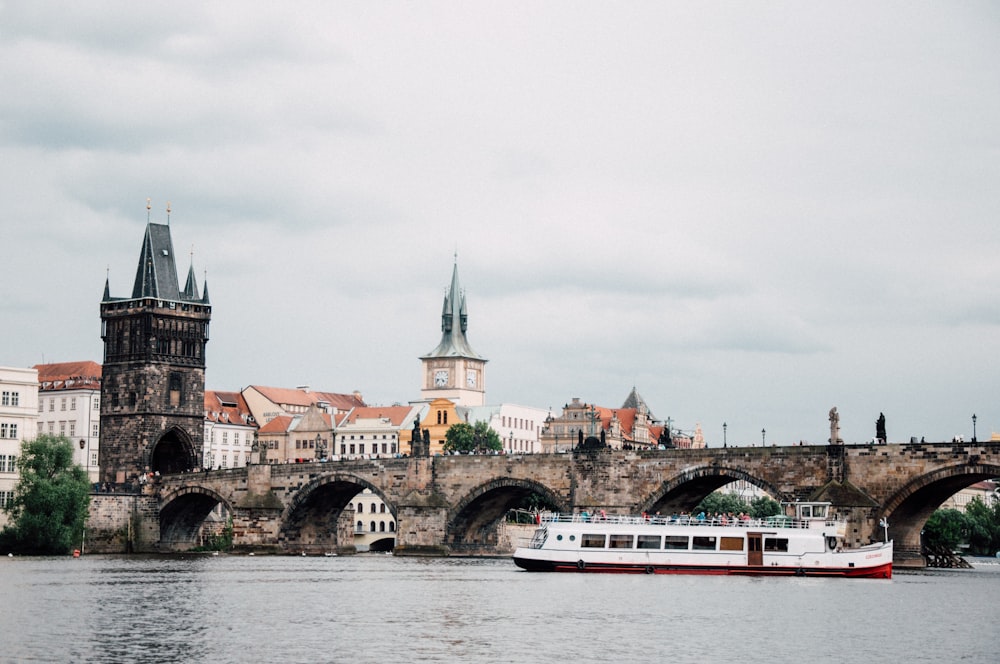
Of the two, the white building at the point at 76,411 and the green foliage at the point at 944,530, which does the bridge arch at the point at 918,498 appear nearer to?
the green foliage at the point at 944,530

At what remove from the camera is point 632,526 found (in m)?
77.8

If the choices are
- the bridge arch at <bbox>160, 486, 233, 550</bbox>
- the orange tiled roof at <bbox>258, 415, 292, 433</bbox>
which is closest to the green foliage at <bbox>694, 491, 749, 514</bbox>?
the orange tiled roof at <bbox>258, 415, 292, 433</bbox>

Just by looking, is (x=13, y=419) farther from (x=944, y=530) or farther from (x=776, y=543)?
(x=944, y=530)

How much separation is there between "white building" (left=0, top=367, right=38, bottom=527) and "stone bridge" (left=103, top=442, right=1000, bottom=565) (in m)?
16.8

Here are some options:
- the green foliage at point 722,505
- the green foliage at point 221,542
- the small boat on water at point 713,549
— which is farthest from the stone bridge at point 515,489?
the green foliage at point 722,505

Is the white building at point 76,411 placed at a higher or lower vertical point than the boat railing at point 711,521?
higher

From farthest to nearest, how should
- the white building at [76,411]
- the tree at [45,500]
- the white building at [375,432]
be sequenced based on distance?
the white building at [375,432], the white building at [76,411], the tree at [45,500]

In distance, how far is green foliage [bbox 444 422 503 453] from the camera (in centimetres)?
16038

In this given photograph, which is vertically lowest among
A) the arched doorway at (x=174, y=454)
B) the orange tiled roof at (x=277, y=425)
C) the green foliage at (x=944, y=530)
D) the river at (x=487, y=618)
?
the river at (x=487, y=618)

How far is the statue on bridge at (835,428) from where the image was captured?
84.5m

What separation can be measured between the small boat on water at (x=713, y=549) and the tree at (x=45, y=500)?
3612 cm

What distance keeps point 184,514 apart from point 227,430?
152 feet

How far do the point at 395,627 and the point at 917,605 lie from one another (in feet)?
69.6

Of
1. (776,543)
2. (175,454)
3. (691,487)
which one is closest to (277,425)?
(175,454)
